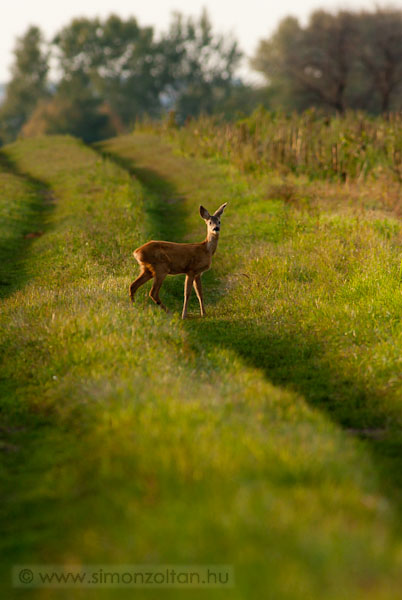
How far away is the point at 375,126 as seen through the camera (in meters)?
26.3


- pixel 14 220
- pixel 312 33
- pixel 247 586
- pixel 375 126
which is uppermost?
pixel 312 33

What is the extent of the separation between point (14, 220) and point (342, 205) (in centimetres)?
1188

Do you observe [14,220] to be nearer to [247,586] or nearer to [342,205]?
[342,205]

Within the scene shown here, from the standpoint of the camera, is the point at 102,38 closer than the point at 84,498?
No

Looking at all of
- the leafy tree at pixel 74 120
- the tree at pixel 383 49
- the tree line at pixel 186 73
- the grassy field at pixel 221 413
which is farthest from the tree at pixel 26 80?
the grassy field at pixel 221 413

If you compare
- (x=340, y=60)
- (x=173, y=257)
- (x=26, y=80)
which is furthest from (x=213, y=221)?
(x=26, y=80)

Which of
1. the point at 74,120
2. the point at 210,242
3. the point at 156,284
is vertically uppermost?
the point at 210,242

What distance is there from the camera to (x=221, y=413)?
253 inches

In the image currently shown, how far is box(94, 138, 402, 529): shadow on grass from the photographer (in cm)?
695

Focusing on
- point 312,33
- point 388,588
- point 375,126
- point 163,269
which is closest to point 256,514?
point 388,588

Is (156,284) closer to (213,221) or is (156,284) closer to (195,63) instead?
(213,221)

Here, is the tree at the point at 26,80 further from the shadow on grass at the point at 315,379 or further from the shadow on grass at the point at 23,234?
the shadow on grass at the point at 315,379

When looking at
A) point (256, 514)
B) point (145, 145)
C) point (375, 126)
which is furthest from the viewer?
point (145, 145)

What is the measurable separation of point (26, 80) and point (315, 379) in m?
90.2
